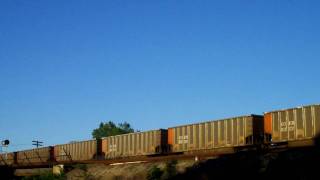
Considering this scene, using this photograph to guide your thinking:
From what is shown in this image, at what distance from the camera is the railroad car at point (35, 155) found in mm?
53062

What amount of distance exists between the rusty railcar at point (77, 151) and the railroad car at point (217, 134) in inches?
455

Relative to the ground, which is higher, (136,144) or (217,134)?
(217,134)

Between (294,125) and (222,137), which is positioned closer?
(294,125)

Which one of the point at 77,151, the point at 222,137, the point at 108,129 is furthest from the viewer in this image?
the point at 108,129

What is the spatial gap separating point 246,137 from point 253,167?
634cm

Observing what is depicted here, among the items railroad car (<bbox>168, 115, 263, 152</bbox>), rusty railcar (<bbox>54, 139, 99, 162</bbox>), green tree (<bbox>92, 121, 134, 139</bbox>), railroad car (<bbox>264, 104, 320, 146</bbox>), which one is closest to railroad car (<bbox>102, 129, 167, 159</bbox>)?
railroad car (<bbox>168, 115, 263, 152</bbox>)

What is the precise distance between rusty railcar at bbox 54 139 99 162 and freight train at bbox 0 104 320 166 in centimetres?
9

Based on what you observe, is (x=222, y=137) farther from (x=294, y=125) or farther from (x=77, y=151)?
(x=77, y=151)

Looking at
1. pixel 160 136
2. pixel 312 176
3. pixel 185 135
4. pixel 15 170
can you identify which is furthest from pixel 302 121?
pixel 15 170

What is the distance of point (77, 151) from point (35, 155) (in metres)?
9.70

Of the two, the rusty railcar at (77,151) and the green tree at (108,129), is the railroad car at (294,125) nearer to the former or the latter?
the rusty railcar at (77,151)

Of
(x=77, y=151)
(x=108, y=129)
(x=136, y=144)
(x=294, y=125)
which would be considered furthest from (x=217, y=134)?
(x=108, y=129)

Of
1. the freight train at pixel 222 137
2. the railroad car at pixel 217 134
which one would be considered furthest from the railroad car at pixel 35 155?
the railroad car at pixel 217 134

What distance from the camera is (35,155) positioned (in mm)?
55562
